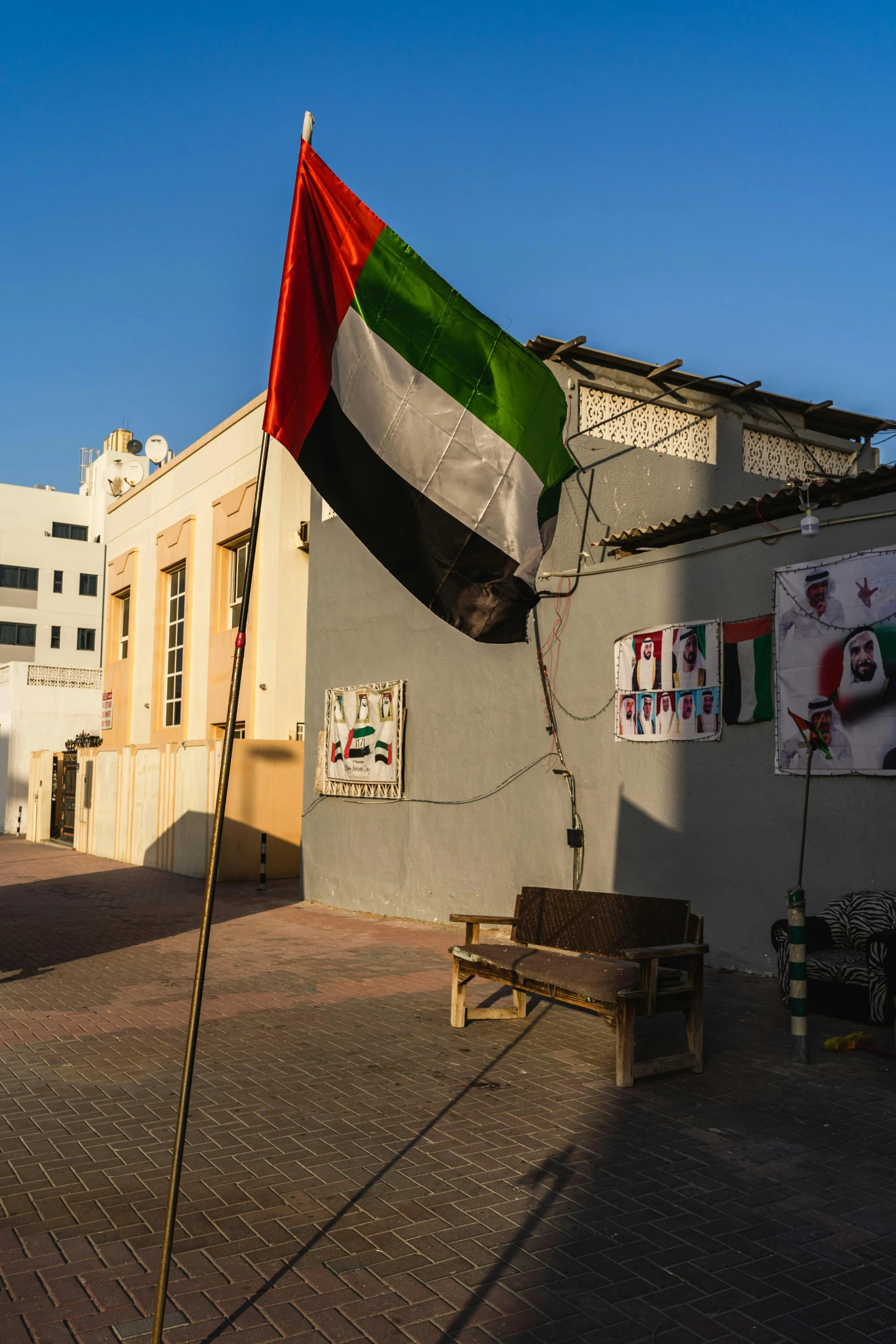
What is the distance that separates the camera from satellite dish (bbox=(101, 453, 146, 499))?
3930cm

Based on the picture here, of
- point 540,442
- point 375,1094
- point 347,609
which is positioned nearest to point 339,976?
point 375,1094

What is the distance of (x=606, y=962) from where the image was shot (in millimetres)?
6680

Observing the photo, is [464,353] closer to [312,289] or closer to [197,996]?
[312,289]

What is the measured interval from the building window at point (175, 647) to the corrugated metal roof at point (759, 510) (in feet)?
58.6

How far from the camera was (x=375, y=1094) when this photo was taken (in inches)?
231

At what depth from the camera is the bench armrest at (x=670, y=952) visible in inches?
238

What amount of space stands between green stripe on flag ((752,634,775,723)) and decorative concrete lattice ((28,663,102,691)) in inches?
1238

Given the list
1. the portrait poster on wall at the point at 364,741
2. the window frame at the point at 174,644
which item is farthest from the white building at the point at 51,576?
the portrait poster on wall at the point at 364,741

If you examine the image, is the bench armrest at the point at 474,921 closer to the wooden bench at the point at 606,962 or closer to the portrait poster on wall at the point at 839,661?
the wooden bench at the point at 606,962

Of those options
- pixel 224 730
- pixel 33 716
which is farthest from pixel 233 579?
pixel 33 716

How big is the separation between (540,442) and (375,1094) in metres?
4.16

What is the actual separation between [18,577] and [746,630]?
5279 cm

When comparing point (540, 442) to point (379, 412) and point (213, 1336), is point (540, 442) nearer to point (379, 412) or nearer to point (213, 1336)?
point (379, 412)

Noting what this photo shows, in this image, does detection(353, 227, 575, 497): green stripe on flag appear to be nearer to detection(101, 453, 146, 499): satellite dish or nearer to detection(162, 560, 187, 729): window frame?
detection(162, 560, 187, 729): window frame
